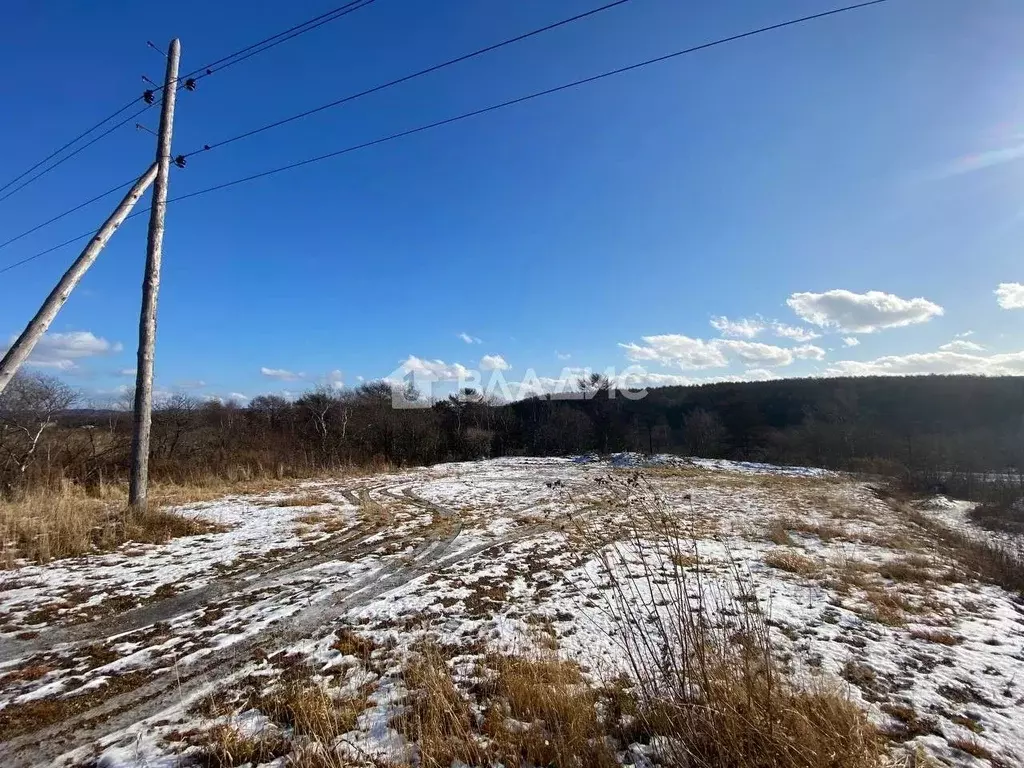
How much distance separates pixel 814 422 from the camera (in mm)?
55969

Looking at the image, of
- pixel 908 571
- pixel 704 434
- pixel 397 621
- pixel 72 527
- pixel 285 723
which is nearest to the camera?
pixel 285 723

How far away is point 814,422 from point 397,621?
2507 inches

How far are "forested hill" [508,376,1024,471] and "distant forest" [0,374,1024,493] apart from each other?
22 centimetres

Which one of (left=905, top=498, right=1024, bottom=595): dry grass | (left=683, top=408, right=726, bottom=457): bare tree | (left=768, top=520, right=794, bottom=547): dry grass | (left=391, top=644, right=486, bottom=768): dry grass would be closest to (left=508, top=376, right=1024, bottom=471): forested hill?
(left=683, top=408, right=726, bottom=457): bare tree

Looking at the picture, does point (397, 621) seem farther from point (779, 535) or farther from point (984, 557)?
point (984, 557)

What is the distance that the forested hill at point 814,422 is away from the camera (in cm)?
3709

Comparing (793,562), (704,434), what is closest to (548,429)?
(704,434)

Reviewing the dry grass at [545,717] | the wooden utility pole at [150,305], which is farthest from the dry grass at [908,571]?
the wooden utility pole at [150,305]

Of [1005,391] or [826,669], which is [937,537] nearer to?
[826,669]

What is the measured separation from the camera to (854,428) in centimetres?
5000

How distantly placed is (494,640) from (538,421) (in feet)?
166

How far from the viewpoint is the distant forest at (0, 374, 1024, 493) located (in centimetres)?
1533

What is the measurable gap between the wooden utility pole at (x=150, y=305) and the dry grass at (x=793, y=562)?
11.4m

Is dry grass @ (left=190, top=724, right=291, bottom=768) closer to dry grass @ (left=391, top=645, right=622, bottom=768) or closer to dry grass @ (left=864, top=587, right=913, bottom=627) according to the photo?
dry grass @ (left=391, top=645, right=622, bottom=768)
